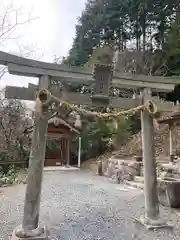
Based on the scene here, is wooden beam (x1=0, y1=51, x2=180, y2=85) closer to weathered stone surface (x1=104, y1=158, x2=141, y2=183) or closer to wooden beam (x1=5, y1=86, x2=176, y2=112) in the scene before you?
wooden beam (x1=5, y1=86, x2=176, y2=112)

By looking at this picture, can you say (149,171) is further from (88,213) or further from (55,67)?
(55,67)

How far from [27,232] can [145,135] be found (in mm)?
2515

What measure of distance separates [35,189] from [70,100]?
1.55 meters

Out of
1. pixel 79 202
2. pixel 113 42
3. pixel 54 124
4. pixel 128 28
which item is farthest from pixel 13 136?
pixel 128 28

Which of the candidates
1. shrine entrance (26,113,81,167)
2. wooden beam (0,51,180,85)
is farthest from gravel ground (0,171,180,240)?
shrine entrance (26,113,81,167)

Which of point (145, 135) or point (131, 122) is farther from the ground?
point (131, 122)

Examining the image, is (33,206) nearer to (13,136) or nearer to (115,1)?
(13,136)

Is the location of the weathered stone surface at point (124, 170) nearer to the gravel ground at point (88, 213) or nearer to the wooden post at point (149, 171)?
the gravel ground at point (88, 213)

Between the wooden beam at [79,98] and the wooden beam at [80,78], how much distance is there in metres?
0.24

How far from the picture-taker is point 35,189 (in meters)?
3.82

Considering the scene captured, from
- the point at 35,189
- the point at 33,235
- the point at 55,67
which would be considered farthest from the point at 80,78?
the point at 33,235

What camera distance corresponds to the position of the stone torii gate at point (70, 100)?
3.81 metres

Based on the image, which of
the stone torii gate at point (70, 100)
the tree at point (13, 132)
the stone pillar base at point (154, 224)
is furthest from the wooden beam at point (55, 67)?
the tree at point (13, 132)

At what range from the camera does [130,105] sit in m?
4.67
